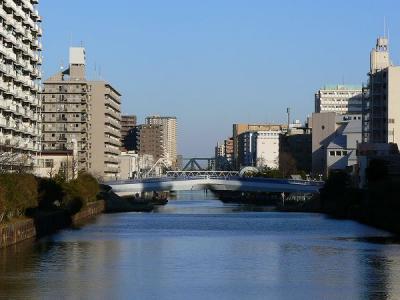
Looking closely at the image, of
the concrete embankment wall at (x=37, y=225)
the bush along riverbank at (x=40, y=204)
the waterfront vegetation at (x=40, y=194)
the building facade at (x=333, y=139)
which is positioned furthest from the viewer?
Answer: the building facade at (x=333, y=139)

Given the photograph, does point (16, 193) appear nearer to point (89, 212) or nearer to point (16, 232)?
point (16, 232)

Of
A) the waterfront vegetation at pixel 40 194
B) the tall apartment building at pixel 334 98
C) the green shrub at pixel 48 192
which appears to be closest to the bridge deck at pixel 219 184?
the waterfront vegetation at pixel 40 194

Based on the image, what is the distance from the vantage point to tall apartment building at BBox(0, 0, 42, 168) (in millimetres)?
67062

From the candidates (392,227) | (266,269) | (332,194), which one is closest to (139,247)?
(266,269)

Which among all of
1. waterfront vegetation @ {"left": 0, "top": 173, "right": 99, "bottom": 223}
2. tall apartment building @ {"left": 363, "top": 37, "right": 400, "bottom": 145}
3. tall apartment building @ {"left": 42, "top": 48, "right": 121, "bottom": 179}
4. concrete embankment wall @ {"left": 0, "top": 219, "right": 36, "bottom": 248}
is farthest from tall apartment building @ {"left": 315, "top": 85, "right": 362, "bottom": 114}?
concrete embankment wall @ {"left": 0, "top": 219, "right": 36, "bottom": 248}

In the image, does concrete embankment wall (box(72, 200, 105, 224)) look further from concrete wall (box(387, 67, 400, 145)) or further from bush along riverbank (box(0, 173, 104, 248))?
concrete wall (box(387, 67, 400, 145))

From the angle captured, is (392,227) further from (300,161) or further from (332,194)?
(300,161)

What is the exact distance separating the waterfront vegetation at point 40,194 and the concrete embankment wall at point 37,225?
1.74 ft

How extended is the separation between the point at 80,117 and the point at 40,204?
174 ft

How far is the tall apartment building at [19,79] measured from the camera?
220 feet

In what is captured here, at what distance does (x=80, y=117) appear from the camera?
113375 mm

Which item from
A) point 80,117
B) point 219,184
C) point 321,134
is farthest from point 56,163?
point 321,134

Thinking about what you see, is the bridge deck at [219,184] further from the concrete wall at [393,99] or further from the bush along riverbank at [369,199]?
the concrete wall at [393,99]

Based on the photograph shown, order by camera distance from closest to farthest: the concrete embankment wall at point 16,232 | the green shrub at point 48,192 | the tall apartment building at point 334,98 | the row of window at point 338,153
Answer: the concrete embankment wall at point 16,232 < the green shrub at point 48,192 < the row of window at point 338,153 < the tall apartment building at point 334,98
